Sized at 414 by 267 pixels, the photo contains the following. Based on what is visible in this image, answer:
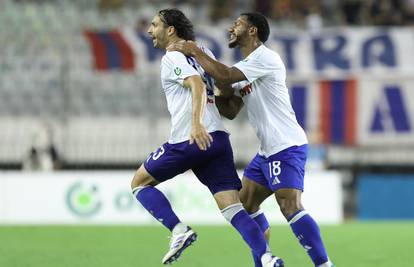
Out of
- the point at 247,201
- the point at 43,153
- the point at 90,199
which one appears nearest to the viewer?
the point at 247,201

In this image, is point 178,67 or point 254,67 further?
point 254,67

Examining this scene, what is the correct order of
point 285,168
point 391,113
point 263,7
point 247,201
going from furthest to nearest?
point 263,7 < point 391,113 < point 247,201 < point 285,168

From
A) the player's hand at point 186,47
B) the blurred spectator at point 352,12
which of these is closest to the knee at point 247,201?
the player's hand at point 186,47

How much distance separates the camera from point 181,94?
24.9 ft

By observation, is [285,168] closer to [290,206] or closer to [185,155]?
[290,206]

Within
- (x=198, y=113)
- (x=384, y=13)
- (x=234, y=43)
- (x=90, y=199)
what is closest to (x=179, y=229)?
(x=198, y=113)

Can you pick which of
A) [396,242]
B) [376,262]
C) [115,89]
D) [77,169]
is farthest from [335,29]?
[376,262]

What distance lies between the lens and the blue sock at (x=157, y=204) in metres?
7.65

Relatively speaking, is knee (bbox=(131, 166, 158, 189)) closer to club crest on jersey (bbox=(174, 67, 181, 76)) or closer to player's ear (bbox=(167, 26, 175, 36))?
club crest on jersey (bbox=(174, 67, 181, 76))

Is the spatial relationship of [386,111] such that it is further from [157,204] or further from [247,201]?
[157,204]

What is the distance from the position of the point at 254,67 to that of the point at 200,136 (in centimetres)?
83

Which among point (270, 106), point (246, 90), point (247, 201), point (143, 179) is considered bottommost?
point (247, 201)

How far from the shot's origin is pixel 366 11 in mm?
20109

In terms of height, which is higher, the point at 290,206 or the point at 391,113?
the point at 290,206
